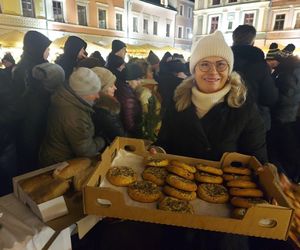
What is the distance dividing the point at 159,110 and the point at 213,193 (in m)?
2.07

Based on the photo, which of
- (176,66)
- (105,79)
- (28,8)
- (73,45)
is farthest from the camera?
(28,8)

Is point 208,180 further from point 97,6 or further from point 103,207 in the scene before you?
point 97,6

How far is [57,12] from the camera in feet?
54.8

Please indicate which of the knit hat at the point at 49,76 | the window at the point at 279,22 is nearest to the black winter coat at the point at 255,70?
the knit hat at the point at 49,76

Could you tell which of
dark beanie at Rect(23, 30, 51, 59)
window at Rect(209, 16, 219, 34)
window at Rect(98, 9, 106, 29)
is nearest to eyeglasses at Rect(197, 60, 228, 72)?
dark beanie at Rect(23, 30, 51, 59)

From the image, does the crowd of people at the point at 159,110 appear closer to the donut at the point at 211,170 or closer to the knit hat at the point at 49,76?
the knit hat at the point at 49,76

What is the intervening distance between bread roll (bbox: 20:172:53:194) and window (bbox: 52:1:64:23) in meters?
17.7

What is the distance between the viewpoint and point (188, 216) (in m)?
1.03

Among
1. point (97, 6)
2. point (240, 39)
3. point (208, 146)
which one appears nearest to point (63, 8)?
point (97, 6)

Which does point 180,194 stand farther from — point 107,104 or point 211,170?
point 107,104

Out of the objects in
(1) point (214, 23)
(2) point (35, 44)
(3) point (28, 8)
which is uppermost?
(1) point (214, 23)

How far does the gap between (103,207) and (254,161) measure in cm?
90

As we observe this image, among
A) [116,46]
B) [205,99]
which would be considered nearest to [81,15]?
[116,46]

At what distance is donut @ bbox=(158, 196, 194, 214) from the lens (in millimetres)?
1120
